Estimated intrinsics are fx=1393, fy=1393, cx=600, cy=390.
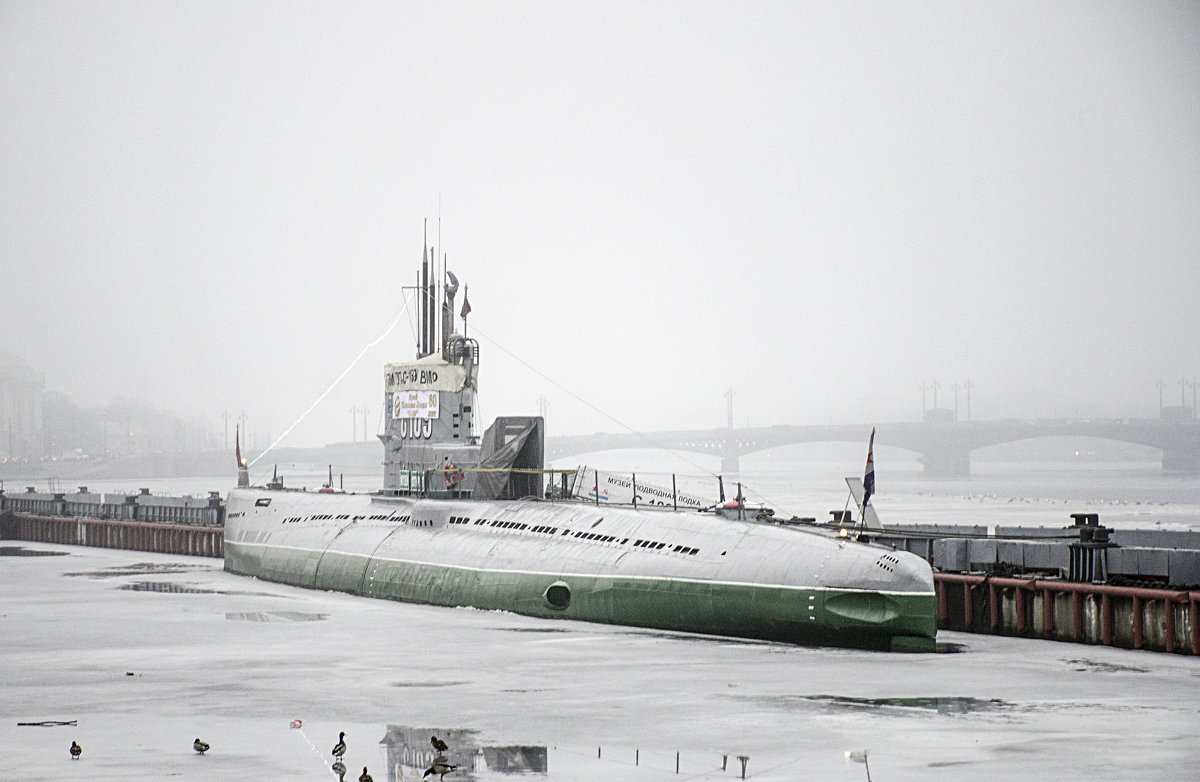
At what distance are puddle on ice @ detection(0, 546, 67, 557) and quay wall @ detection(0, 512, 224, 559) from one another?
2.48 meters

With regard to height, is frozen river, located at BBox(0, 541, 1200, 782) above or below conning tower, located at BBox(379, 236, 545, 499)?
below

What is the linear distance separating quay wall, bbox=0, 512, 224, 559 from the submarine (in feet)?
28.4

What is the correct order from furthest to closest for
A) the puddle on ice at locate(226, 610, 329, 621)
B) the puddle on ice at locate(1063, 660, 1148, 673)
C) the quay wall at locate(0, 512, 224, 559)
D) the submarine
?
the quay wall at locate(0, 512, 224, 559) < the puddle on ice at locate(226, 610, 329, 621) < the submarine < the puddle on ice at locate(1063, 660, 1148, 673)

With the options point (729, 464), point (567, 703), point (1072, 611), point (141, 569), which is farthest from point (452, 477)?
point (729, 464)

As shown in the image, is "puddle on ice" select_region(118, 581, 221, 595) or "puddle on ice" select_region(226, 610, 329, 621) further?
"puddle on ice" select_region(118, 581, 221, 595)

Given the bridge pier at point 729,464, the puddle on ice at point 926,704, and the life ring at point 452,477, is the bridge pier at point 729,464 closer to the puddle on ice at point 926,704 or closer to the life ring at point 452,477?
the life ring at point 452,477

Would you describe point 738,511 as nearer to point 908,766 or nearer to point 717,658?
point 717,658

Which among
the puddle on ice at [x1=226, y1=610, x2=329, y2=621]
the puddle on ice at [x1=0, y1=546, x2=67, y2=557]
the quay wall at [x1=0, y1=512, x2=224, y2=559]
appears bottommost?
the puddle on ice at [x1=226, y1=610, x2=329, y2=621]

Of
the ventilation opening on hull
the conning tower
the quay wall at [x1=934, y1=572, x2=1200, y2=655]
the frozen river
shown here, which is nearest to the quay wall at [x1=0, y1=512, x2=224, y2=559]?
the conning tower

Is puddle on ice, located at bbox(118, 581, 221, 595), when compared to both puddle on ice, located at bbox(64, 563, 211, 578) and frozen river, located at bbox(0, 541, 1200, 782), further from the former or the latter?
frozen river, located at bbox(0, 541, 1200, 782)

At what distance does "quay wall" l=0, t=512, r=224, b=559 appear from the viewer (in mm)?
51781

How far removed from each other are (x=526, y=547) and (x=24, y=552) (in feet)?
108

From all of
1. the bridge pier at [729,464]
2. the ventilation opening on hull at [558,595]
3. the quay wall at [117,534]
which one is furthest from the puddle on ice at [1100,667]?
the bridge pier at [729,464]

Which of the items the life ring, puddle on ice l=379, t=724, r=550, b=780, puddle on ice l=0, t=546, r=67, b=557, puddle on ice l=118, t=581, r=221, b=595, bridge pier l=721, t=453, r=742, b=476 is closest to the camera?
puddle on ice l=379, t=724, r=550, b=780
